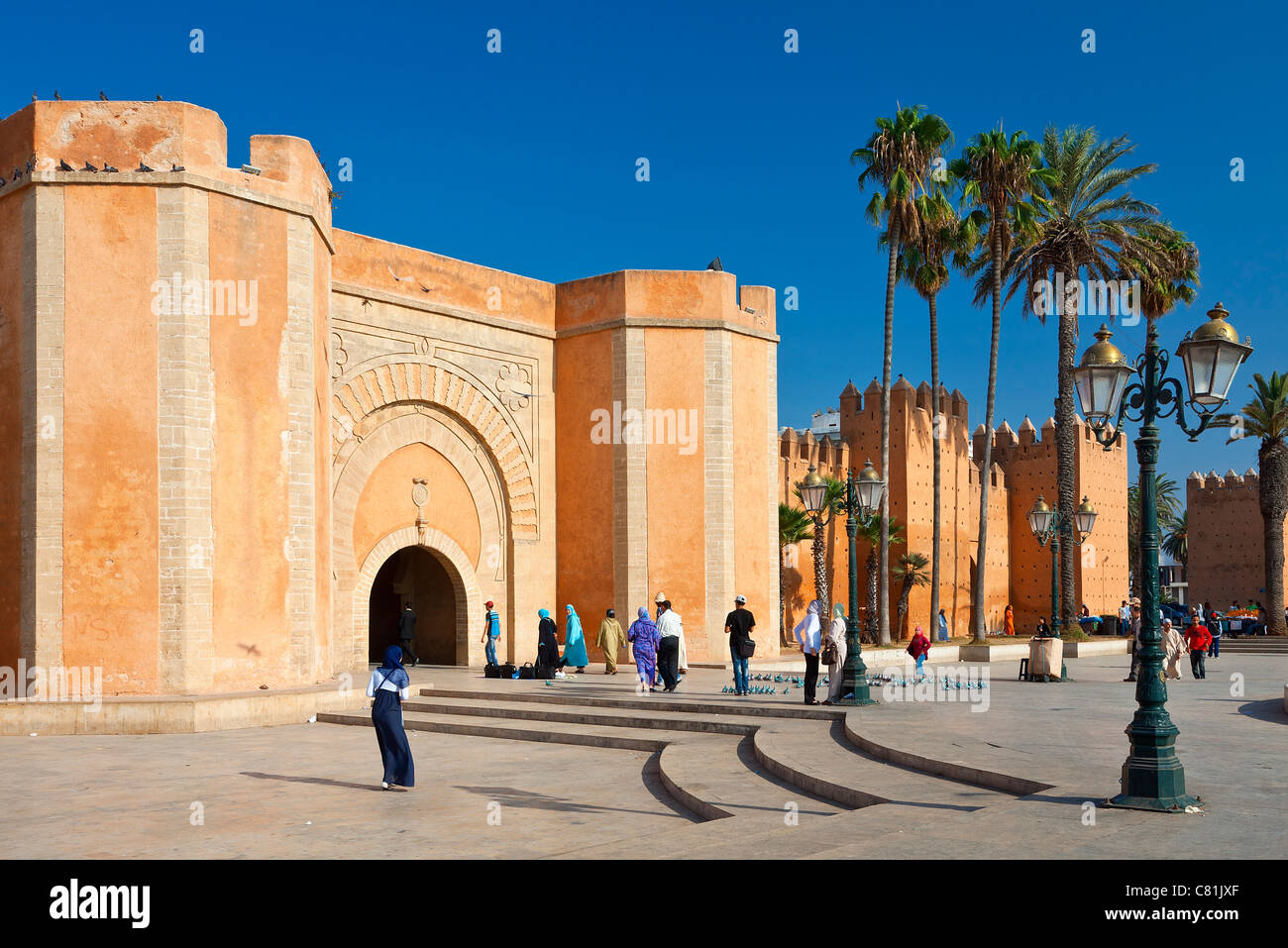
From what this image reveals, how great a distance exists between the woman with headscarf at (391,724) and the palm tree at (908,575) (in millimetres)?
28351

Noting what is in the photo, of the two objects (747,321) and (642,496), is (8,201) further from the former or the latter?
(747,321)

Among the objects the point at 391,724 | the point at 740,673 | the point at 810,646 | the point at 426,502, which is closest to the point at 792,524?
the point at 426,502

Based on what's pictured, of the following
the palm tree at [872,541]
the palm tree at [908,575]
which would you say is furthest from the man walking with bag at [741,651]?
the palm tree at [908,575]

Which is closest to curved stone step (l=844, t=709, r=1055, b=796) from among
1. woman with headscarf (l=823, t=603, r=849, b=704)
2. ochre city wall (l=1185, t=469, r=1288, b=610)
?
woman with headscarf (l=823, t=603, r=849, b=704)

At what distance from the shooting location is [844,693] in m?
12.0

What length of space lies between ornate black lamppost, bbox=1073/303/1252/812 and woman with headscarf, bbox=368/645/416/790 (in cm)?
478

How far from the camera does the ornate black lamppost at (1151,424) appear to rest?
6.02 metres

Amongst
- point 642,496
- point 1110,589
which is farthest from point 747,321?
point 1110,589

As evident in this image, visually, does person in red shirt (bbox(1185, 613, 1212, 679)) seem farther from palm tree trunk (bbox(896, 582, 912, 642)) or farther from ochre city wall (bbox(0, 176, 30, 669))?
palm tree trunk (bbox(896, 582, 912, 642))

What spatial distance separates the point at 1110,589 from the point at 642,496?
102ft

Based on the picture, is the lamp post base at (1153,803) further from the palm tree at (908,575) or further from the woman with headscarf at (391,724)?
the palm tree at (908,575)

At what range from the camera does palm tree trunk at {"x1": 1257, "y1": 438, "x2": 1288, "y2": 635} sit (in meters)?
33.4

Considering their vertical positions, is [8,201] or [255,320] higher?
[8,201]
